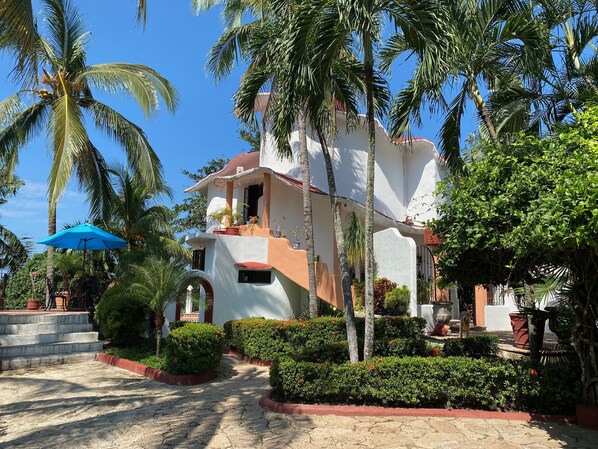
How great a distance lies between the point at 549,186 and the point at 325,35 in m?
4.37

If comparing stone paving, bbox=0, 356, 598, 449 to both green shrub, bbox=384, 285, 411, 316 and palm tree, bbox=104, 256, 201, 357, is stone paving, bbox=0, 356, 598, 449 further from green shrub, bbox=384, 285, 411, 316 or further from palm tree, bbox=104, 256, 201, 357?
green shrub, bbox=384, 285, 411, 316

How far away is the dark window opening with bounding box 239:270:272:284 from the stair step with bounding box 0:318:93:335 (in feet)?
15.4

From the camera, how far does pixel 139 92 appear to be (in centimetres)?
1419

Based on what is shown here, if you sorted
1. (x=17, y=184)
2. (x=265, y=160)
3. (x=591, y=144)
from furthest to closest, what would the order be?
(x=17, y=184) < (x=265, y=160) < (x=591, y=144)

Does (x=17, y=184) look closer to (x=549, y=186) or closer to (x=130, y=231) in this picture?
(x=130, y=231)

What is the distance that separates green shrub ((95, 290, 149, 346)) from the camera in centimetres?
1202

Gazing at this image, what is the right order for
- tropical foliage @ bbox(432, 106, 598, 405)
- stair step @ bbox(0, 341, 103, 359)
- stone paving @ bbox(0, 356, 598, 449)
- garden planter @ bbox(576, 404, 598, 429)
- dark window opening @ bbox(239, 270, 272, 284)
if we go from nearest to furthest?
tropical foliage @ bbox(432, 106, 598, 405) → stone paving @ bbox(0, 356, 598, 449) → garden planter @ bbox(576, 404, 598, 429) → stair step @ bbox(0, 341, 103, 359) → dark window opening @ bbox(239, 270, 272, 284)

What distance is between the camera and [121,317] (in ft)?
39.7

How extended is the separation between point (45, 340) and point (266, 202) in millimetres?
8034

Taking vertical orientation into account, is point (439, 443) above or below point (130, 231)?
below

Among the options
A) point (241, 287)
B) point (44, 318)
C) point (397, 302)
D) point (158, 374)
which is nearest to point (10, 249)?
point (44, 318)

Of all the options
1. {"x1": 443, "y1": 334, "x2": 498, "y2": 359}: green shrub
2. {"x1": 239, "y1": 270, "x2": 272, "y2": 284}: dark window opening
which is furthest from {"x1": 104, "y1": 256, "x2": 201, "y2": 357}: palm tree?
{"x1": 443, "y1": 334, "x2": 498, "y2": 359}: green shrub

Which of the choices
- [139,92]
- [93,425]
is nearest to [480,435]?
[93,425]

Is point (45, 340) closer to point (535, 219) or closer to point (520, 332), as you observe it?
point (535, 219)
